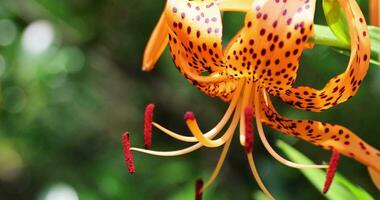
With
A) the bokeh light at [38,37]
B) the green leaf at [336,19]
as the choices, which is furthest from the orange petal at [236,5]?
the bokeh light at [38,37]

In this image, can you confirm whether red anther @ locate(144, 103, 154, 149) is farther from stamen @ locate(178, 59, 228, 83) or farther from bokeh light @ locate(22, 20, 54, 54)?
bokeh light @ locate(22, 20, 54, 54)

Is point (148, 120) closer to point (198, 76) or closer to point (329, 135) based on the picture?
point (198, 76)

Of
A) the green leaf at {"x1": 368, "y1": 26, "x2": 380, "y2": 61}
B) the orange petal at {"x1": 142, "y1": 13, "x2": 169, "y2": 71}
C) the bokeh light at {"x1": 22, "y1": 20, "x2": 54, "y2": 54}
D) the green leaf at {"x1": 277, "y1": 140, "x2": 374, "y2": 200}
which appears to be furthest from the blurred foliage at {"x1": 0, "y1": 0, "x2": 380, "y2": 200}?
the green leaf at {"x1": 368, "y1": 26, "x2": 380, "y2": 61}

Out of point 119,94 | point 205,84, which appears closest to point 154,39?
point 205,84

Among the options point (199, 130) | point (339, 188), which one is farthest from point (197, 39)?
point (339, 188)

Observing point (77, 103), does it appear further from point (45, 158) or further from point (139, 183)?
point (139, 183)

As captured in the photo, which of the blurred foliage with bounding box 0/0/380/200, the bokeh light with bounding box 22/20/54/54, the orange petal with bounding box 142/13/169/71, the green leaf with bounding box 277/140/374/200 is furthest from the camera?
the bokeh light with bounding box 22/20/54/54

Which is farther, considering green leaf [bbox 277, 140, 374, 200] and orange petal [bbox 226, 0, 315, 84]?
green leaf [bbox 277, 140, 374, 200]

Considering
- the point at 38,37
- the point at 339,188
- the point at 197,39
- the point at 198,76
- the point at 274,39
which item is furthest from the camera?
the point at 38,37
